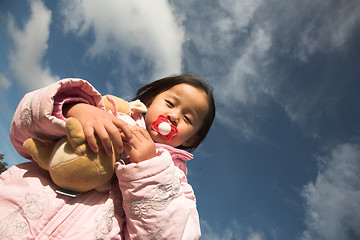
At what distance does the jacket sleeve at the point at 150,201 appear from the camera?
1191mm

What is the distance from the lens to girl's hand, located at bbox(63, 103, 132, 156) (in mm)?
1107

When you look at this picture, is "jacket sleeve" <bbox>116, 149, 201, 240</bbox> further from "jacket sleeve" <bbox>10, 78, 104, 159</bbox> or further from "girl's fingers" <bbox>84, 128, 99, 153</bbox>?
"jacket sleeve" <bbox>10, 78, 104, 159</bbox>

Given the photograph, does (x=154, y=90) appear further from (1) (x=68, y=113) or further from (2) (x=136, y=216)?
(2) (x=136, y=216)

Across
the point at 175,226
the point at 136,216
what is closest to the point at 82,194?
the point at 136,216

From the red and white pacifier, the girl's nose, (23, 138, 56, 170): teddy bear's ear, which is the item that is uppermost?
the girl's nose

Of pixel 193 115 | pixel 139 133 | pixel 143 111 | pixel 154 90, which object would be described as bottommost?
pixel 139 133

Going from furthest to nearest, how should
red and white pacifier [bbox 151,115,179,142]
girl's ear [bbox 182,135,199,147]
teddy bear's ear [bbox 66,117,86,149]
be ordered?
girl's ear [bbox 182,135,199,147], red and white pacifier [bbox 151,115,179,142], teddy bear's ear [bbox 66,117,86,149]

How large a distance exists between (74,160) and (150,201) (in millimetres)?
453

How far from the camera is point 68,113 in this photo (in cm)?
124

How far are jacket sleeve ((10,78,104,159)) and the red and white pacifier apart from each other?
0.60 metres

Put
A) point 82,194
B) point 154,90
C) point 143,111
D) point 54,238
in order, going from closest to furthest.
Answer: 1. point 54,238
2. point 82,194
3. point 143,111
4. point 154,90

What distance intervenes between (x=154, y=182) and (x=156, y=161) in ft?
0.38

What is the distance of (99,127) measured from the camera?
3.71 ft

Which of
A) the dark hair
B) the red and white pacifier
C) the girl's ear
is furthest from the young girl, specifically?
the girl's ear
